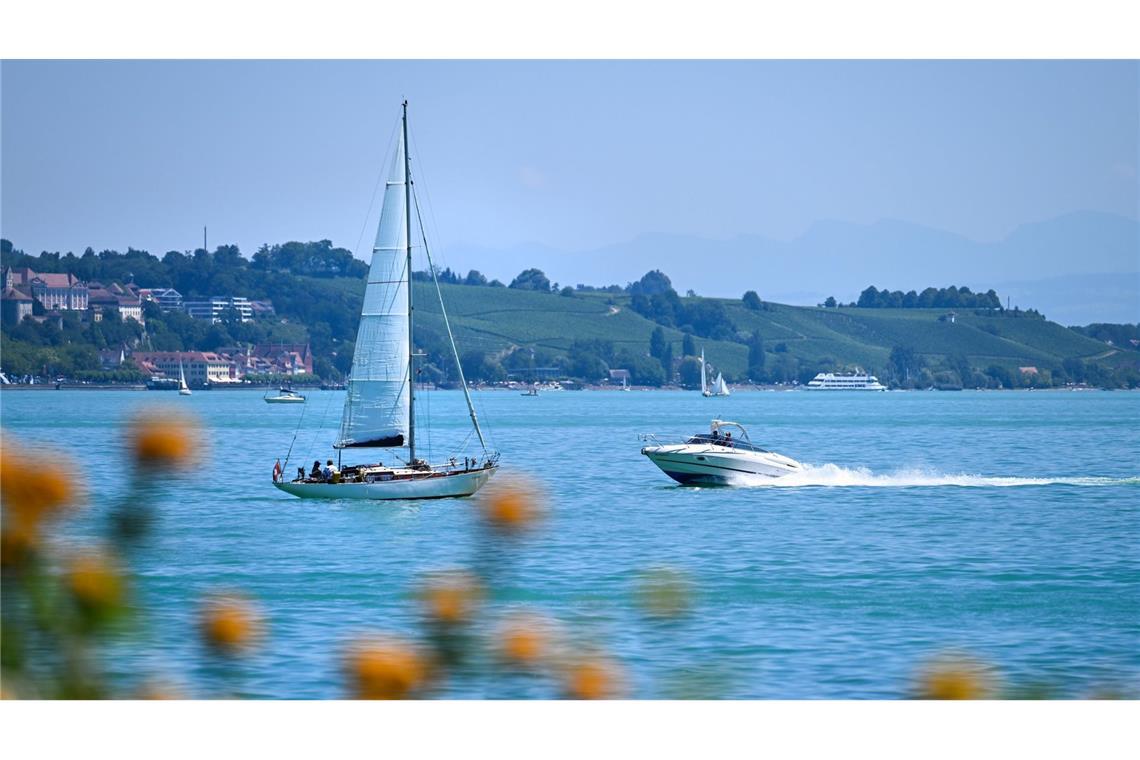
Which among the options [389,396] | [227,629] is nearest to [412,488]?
[389,396]

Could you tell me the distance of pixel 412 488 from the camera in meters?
41.6

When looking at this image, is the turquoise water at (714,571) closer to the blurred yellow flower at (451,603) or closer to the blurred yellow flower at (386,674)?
the blurred yellow flower at (451,603)

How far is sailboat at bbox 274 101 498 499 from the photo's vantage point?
41.8 meters

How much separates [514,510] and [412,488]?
37549mm

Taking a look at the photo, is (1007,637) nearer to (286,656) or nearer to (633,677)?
(633,677)

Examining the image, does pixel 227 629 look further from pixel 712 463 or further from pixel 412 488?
pixel 712 463

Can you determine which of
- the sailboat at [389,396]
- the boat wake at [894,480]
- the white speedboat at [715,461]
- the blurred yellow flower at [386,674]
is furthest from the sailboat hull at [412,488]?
the blurred yellow flower at [386,674]

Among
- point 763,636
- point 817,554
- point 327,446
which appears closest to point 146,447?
point 763,636

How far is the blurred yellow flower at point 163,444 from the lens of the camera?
3.96 metres

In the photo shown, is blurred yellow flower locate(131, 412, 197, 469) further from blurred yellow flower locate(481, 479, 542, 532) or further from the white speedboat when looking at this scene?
the white speedboat

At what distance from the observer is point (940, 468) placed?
68438 millimetres

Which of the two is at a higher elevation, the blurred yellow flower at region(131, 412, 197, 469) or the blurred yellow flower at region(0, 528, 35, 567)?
the blurred yellow flower at region(131, 412, 197, 469)

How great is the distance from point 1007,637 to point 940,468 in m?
48.0

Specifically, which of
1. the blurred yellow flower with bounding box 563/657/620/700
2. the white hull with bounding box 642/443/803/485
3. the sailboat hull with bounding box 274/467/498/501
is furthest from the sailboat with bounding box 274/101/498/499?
the blurred yellow flower with bounding box 563/657/620/700
